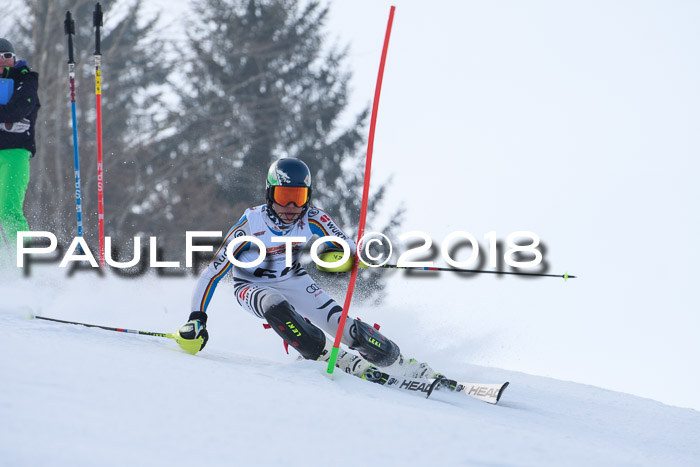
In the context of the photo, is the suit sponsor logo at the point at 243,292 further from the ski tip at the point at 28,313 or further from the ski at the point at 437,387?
the ski tip at the point at 28,313

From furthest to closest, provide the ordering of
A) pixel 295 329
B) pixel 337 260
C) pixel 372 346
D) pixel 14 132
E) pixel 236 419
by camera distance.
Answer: pixel 14 132, pixel 337 260, pixel 372 346, pixel 295 329, pixel 236 419

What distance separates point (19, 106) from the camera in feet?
18.4

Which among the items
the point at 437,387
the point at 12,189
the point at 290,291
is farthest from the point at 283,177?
the point at 12,189

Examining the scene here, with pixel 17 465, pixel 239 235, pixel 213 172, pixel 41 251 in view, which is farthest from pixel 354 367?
pixel 213 172

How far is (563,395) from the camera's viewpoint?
5.86 m

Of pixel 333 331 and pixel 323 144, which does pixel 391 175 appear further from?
pixel 333 331

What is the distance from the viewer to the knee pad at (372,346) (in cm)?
462

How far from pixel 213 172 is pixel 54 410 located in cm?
1758

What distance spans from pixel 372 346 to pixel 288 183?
1.09 metres

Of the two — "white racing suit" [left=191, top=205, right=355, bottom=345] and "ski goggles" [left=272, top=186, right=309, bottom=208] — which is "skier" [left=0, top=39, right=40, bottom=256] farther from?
"ski goggles" [left=272, top=186, right=309, bottom=208]

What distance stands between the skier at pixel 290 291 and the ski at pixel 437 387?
6 centimetres

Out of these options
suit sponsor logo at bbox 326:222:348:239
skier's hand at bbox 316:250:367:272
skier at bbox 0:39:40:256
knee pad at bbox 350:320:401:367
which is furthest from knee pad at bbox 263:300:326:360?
skier at bbox 0:39:40:256

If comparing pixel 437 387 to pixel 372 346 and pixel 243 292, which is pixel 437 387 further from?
pixel 243 292

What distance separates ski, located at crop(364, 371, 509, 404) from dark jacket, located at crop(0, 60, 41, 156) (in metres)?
3.19
